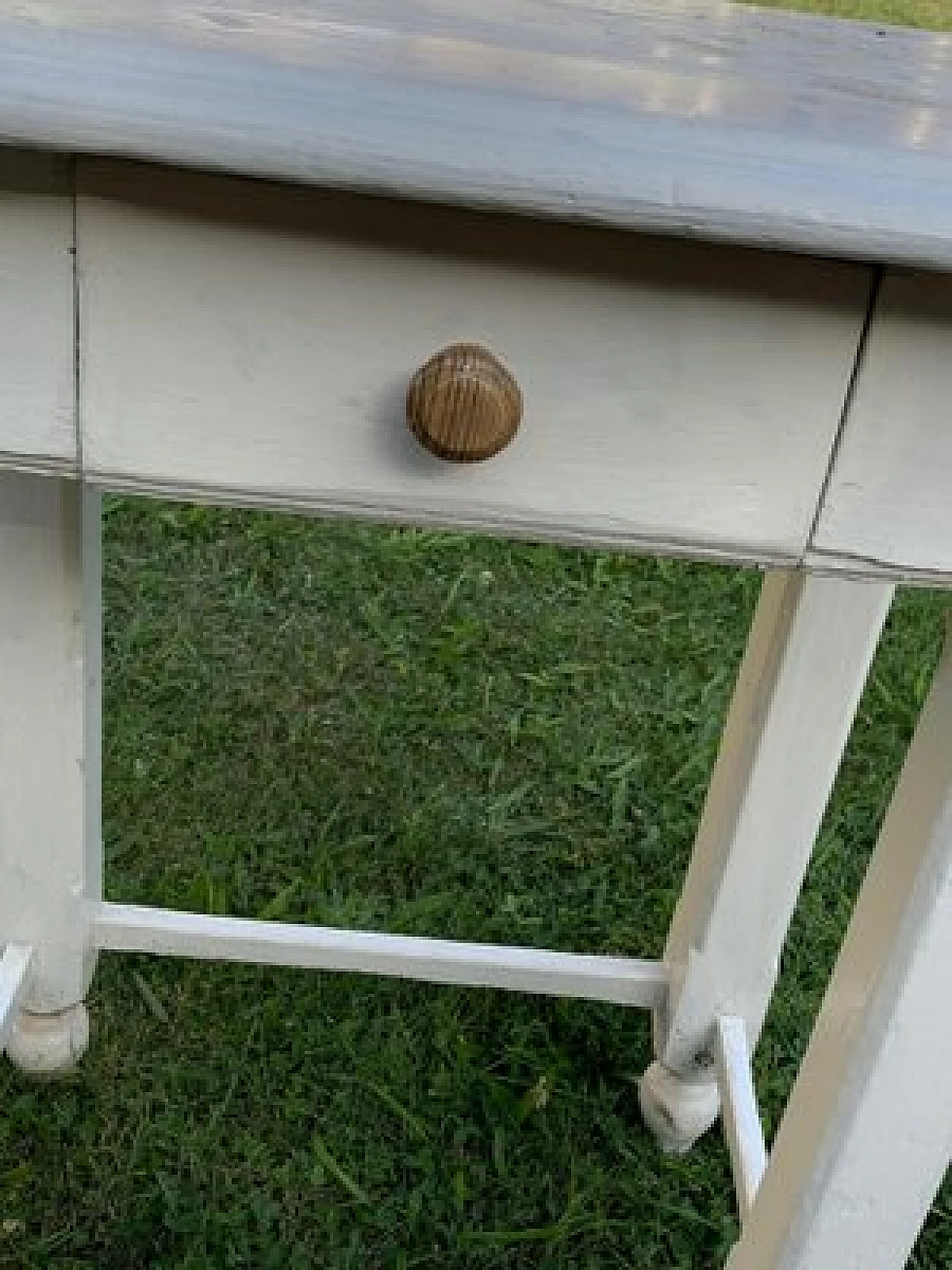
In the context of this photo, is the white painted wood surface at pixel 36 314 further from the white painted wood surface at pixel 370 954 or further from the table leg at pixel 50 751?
the white painted wood surface at pixel 370 954

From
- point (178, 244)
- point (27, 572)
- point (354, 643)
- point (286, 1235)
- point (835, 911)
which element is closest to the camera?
point (178, 244)

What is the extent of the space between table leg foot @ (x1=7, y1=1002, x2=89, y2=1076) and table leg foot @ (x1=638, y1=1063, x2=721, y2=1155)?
15.6 inches

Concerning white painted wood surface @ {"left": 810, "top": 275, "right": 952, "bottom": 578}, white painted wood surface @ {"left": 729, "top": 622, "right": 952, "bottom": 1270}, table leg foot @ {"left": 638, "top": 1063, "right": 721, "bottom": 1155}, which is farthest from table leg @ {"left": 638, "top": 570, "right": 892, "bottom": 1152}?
white painted wood surface @ {"left": 810, "top": 275, "right": 952, "bottom": 578}

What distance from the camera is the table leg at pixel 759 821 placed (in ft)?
3.17

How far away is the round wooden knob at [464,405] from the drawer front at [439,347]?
2cm

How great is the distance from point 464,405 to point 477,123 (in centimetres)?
8

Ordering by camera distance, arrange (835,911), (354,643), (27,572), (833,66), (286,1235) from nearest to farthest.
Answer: (833,66) < (27,572) < (286,1235) < (835,911) < (354,643)

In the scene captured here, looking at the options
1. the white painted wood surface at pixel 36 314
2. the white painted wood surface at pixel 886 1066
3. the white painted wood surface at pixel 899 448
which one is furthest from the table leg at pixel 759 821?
the white painted wood surface at pixel 36 314

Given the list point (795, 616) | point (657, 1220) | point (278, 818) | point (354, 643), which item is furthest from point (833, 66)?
point (354, 643)

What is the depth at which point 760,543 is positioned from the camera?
1.80 feet

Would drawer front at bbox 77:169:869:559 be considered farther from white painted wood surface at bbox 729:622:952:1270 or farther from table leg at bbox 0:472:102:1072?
table leg at bbox 0:472:102:1072

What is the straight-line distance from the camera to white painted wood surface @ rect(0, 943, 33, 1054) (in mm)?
1000

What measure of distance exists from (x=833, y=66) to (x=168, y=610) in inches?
42.6

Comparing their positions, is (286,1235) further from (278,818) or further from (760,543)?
(760,543)
